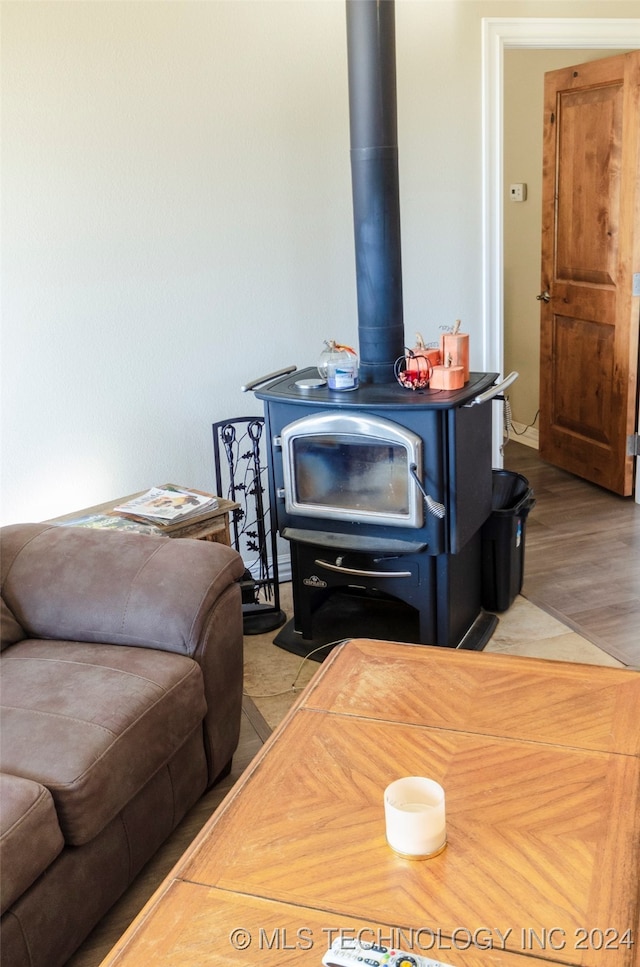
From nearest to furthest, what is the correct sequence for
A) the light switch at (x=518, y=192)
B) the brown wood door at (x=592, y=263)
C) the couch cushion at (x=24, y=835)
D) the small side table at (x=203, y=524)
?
the couch cushion at (x=24, y=835), the small side table at (x=203, y=524), the brown wood door at (x=592, y=263), the light switch at (x=518, y=192)

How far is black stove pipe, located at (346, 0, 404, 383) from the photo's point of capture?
2.64 meters

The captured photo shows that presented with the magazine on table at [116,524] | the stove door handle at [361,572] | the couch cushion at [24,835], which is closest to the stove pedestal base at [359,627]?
the stove door handle at [361,572]

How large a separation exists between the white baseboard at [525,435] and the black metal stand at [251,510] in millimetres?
2232

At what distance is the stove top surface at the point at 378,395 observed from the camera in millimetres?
2535

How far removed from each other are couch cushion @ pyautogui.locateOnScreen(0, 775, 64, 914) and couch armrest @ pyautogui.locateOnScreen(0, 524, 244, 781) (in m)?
0.52

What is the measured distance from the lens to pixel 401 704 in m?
1.74

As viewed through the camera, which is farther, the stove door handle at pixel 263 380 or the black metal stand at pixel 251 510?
the black metal stand at pixel 251 510

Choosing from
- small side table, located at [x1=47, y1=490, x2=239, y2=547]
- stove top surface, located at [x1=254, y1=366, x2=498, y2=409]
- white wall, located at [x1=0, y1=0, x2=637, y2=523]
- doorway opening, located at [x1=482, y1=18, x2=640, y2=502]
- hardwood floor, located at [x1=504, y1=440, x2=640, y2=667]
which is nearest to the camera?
stove top surface, located at [x1=254, y1=366, x2=498, y2=409]

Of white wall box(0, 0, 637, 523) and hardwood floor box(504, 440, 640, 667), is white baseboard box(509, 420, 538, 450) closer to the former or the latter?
hardwood floor box(504, 440, 640, 667)

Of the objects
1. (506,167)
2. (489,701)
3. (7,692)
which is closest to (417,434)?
(489,701)

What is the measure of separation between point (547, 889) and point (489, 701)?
0.50m

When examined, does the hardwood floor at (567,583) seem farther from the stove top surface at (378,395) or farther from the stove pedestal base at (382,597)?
the stove top surface at (378,395)

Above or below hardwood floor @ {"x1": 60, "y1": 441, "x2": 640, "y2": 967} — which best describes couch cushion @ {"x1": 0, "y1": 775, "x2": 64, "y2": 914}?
above

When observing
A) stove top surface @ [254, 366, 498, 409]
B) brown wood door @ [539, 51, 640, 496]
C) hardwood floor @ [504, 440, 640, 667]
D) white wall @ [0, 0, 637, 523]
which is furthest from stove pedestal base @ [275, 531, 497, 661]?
brown wood door @ [539, 51, 640, 496]
